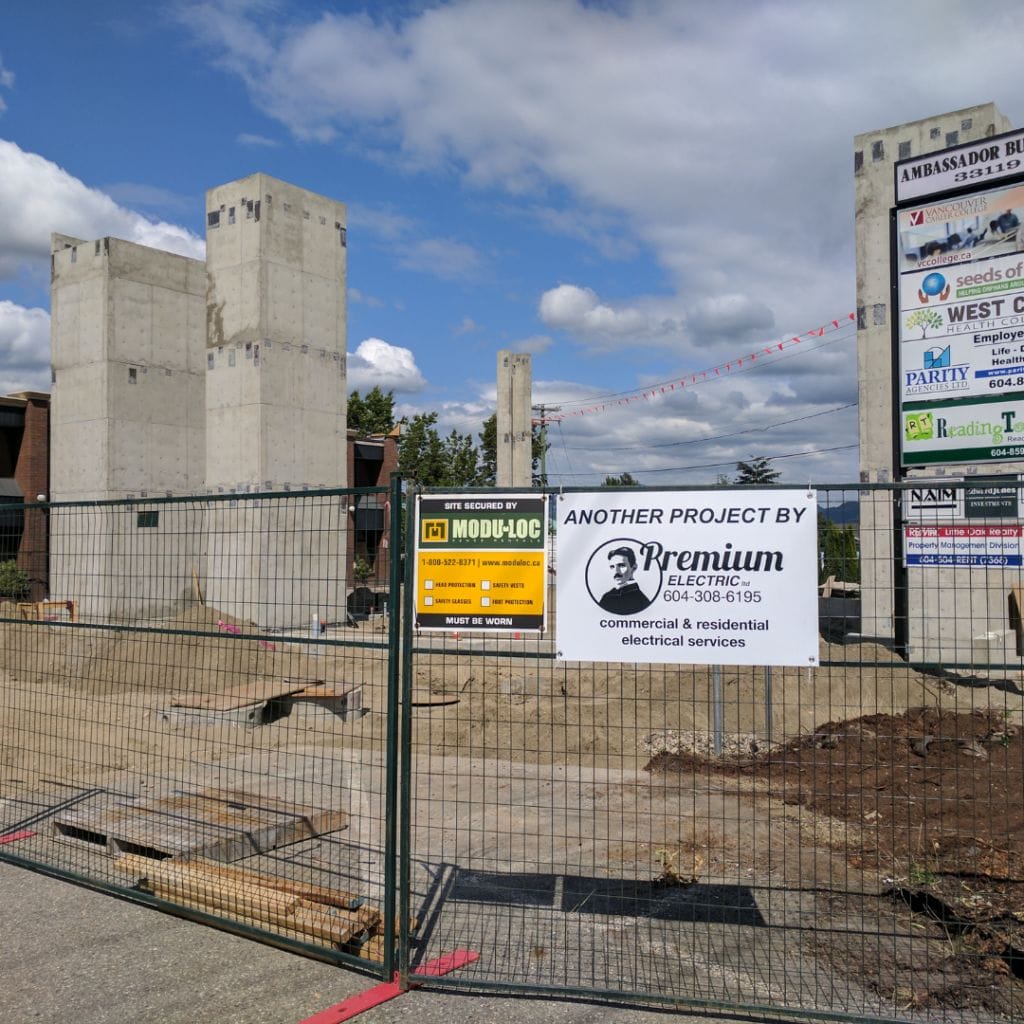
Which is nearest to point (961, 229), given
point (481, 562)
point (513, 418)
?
point (481, 562)

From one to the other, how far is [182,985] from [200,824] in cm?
226

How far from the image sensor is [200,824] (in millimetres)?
7125

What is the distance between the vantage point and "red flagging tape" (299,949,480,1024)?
180 inches

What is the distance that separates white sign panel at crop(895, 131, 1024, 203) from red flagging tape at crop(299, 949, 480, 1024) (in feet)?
47.6

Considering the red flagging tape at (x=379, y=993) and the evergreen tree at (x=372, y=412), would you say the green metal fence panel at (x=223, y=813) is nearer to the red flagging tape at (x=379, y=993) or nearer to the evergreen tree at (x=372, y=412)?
the red flagging tape at (x=379, y=993)

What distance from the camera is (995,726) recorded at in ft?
36.6

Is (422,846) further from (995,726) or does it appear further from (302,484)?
(302,484)

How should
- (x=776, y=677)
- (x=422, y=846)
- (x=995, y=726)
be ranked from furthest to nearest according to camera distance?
(x=776, y=677), (x=995, y=726), (x=422, y=846)

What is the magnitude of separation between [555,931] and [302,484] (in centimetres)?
2042

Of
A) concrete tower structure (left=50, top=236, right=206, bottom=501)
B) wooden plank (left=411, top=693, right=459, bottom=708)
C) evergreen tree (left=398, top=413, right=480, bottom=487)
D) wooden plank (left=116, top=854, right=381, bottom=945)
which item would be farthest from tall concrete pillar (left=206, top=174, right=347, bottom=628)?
evergreen tree (left=398, top=413, right=480, bottom=487)

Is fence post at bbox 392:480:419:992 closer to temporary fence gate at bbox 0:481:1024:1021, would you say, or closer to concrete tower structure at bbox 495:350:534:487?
temporary fence gate at bbox 0:481:1024:1021

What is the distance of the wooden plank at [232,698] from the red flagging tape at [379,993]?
26.6ft

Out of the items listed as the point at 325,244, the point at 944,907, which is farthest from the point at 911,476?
the point at 325,244

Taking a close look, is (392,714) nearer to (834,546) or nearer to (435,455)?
(834,546)
